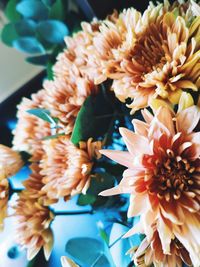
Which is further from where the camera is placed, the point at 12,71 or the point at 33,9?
the point at 12,71

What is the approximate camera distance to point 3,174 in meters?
0.47

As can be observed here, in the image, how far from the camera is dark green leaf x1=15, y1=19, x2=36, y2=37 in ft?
2.15

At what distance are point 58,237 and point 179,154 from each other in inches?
11.0

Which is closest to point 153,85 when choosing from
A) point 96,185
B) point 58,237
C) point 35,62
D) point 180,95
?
point 180,95

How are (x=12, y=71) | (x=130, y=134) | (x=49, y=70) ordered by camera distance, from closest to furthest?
1. (x=130, y=134)
2. (x=49, y=70)
3. (x=12, y=71)

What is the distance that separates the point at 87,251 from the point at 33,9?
445 mm

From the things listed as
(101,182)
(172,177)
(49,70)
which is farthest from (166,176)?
(49,70)

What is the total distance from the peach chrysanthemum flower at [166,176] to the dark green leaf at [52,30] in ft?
1.23

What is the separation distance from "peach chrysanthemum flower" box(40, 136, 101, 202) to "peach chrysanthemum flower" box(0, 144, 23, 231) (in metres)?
0.06

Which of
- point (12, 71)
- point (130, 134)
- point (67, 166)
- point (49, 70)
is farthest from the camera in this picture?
point (12, 71)

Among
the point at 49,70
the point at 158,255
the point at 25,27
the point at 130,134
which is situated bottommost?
the point at 158,255

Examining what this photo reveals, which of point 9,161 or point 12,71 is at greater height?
point 12,71

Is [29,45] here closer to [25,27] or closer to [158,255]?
[25,27]

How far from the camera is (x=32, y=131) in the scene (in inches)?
21.0
